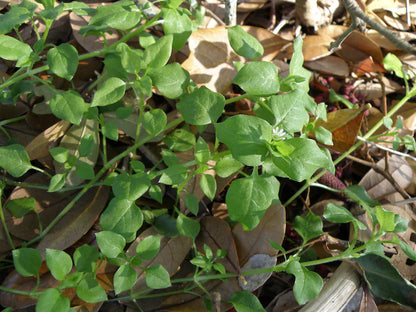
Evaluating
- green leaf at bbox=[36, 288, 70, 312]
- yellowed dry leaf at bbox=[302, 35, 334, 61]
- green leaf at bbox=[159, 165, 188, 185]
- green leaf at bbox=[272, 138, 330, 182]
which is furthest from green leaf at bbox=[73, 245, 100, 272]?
yellowed dry leaf at bbox=[302, 35, 334, 61]

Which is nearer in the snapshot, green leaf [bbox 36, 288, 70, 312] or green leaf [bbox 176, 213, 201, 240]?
green leaf [bbox 36, 288, 70, 312]

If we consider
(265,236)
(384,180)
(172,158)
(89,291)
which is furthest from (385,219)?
(89,291)

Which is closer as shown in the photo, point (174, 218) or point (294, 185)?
point (174, 218)

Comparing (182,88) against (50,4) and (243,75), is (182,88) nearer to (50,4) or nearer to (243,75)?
(243,75)

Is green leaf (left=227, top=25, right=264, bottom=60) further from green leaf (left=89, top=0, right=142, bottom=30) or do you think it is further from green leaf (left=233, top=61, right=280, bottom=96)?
green leaf (left=89, top=0, right=142, bottom=30)

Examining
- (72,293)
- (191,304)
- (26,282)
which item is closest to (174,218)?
(191,304)

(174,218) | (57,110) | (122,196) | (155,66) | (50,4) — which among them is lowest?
(174,218)

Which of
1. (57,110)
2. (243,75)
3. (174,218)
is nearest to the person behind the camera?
(243,75)
